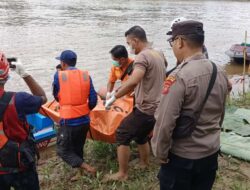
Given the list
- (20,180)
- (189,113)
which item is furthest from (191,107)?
(20,180)

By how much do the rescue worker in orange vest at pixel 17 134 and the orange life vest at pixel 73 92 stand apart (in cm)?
128

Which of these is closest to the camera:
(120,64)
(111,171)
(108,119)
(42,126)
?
(111,171)

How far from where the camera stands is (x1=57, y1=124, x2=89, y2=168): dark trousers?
4.50 meters

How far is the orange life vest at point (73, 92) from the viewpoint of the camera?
436cm

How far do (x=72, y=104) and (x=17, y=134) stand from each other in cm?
151

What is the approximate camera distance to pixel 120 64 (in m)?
4.95

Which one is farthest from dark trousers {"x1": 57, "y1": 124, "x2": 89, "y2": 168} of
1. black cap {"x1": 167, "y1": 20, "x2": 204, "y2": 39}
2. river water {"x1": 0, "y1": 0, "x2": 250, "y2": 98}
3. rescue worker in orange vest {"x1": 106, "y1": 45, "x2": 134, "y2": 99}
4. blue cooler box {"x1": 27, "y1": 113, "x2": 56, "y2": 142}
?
river water {"x1": 0, "y1": 0, "x2": 250, "y2": 98}

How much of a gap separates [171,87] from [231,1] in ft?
210

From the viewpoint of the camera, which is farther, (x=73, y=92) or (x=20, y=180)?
(x=73, y=92)

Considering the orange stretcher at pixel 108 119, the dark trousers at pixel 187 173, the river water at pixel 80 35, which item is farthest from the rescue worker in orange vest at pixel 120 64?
the river water at pixel 80 35

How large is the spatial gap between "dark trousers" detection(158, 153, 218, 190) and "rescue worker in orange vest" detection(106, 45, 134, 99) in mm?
2187

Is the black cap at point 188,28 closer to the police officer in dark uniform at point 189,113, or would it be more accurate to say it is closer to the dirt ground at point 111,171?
the police officer in dark uniform at point 189,113

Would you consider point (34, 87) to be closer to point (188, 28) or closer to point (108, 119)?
point (188, 28)

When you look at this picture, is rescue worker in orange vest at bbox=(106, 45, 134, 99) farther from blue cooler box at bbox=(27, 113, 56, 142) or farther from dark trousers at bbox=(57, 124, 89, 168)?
blue cooler box at bbox=(27, 113, 56, 142)
